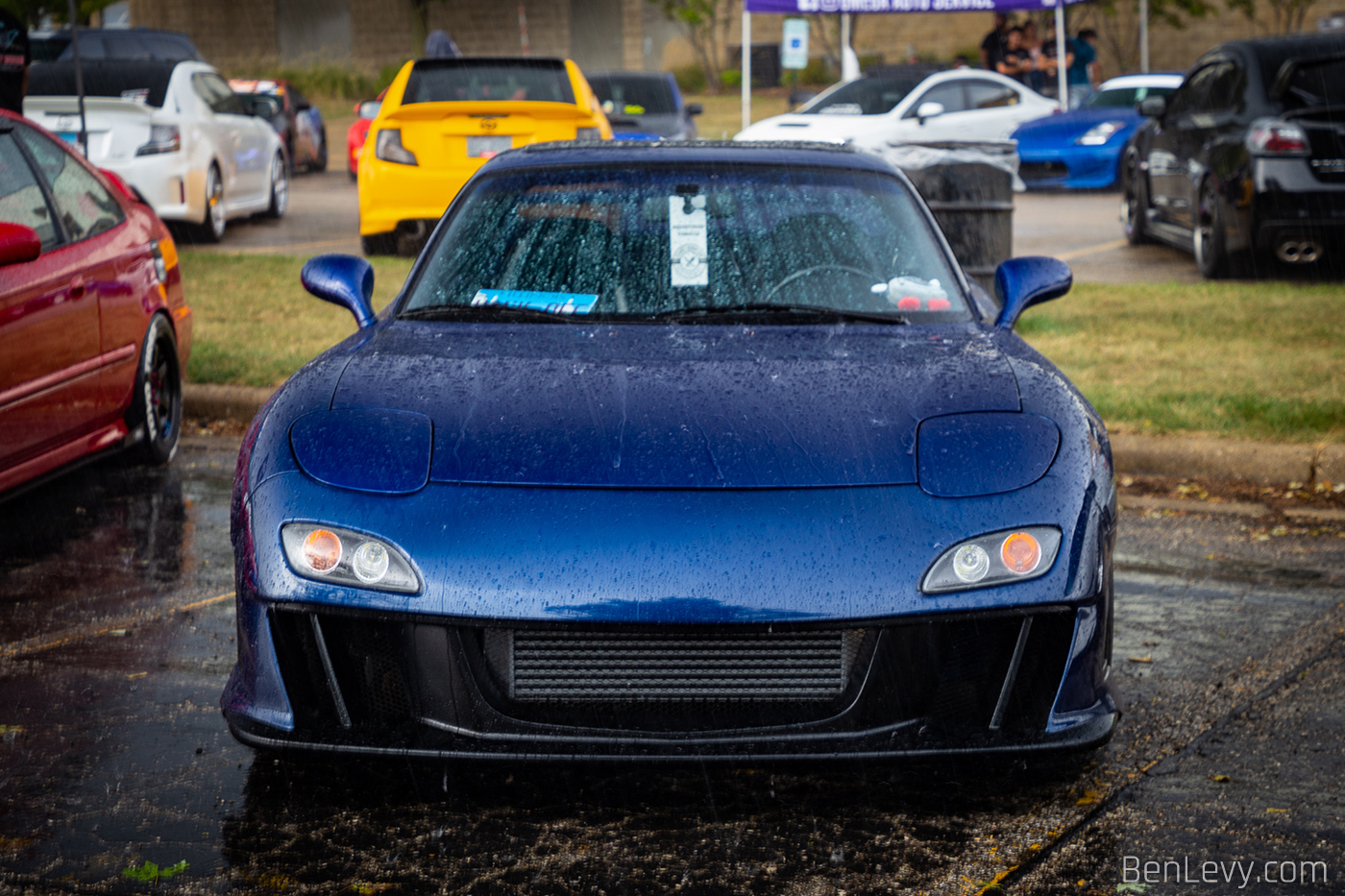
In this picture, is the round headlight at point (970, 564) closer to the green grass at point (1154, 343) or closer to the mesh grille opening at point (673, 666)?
the mesh grille opening at point (673, 666)

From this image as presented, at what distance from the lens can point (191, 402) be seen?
7.64 m

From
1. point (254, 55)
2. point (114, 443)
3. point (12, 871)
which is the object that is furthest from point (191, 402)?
point (254, 55)

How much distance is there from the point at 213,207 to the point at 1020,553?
38.8 feet

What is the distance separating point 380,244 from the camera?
12.6 metres

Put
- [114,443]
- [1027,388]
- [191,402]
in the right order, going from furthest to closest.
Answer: [191,402]
[114,443]
[1027,388]

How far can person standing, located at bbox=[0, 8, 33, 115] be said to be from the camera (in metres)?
9.12

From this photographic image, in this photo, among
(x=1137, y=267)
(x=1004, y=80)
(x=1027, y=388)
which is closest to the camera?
(x=1027, y=388)

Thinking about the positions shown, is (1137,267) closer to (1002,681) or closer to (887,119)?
(887,119)

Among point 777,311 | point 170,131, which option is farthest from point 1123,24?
point 777,311

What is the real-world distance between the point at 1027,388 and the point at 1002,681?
752 mm

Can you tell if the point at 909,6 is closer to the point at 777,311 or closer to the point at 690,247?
the point at 690,247

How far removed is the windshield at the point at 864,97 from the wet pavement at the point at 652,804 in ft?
50.7

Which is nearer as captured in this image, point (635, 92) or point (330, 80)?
point (635, 92)

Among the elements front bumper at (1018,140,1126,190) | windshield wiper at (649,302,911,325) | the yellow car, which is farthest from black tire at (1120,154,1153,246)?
windshield wiper at (649,302,911,325)
